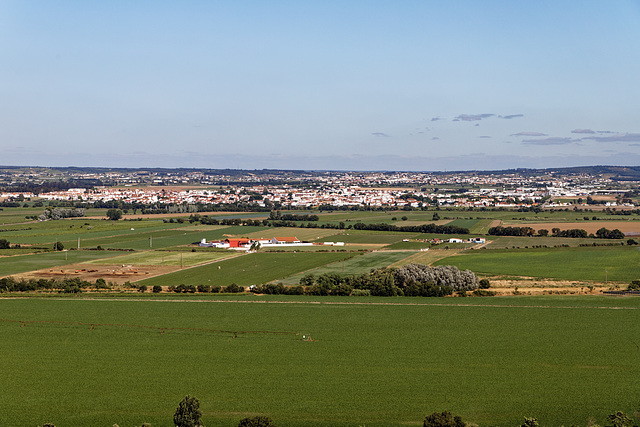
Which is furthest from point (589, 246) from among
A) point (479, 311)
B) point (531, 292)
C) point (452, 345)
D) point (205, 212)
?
point (205, 212)

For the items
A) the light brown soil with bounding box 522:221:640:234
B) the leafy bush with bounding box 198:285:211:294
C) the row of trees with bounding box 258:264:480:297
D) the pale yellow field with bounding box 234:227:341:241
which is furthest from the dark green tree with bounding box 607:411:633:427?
the light brown soil with bounding box 522:221:640:234

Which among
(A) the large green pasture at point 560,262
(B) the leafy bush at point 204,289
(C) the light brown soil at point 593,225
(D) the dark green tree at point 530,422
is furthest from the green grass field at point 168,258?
(C) the light brown soil at point 593,225

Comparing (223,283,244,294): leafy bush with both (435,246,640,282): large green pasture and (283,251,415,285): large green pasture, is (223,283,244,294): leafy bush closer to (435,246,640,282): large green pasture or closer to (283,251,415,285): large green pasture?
(283,251,415,285): large green pasture

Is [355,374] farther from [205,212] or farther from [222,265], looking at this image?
[205,212]

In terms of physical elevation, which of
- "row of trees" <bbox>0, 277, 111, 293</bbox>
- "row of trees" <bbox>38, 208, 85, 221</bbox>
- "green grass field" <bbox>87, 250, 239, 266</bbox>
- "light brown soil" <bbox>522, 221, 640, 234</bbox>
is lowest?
"row of trees" <bbox>0, 277, 111, 293</bbox>

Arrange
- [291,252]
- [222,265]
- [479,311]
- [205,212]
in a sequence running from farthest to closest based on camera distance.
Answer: [205,212] → [291,252] → [222,265] → [479,311]

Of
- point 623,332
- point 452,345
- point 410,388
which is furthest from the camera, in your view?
point 623,332

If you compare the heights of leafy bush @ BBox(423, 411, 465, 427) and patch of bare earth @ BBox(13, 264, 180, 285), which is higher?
leafy bush @ BBox(423, 411, 465, 427)
